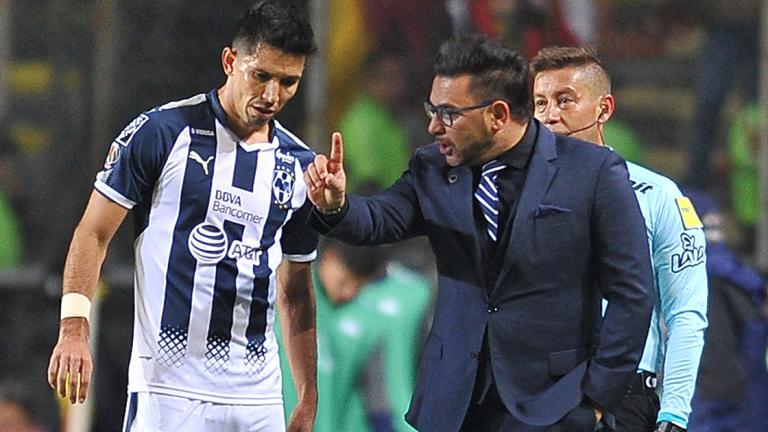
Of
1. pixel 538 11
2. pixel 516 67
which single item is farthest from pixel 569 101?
pixel 538 11

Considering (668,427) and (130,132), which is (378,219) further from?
(668,427)

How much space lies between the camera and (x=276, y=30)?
16.4ft

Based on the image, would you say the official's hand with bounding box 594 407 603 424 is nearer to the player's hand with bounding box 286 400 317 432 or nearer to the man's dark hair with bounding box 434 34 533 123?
the man's dark hair with bounding box 434 34 533 123

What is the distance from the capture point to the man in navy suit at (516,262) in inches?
181

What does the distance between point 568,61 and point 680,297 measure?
84 cm

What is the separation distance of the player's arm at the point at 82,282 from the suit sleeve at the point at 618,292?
1.40 metres

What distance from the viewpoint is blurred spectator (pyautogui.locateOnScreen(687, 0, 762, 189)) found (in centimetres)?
961

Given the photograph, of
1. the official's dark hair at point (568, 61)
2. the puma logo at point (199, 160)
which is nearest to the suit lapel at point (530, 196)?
the official's dark hair at point (568, 61)

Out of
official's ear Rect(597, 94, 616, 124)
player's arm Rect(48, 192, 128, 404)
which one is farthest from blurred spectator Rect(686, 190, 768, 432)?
player's arm Rect(48, 192, 128, 404)

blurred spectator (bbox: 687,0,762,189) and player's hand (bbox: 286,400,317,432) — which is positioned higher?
blurred spectator (bbox: 687,0,762,189)

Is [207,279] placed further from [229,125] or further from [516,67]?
[516,67]

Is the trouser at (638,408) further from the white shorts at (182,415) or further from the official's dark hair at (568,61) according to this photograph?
the white shorts at (182,415)

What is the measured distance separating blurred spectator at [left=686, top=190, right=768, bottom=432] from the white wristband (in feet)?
10.1

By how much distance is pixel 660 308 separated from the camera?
17.2ft
